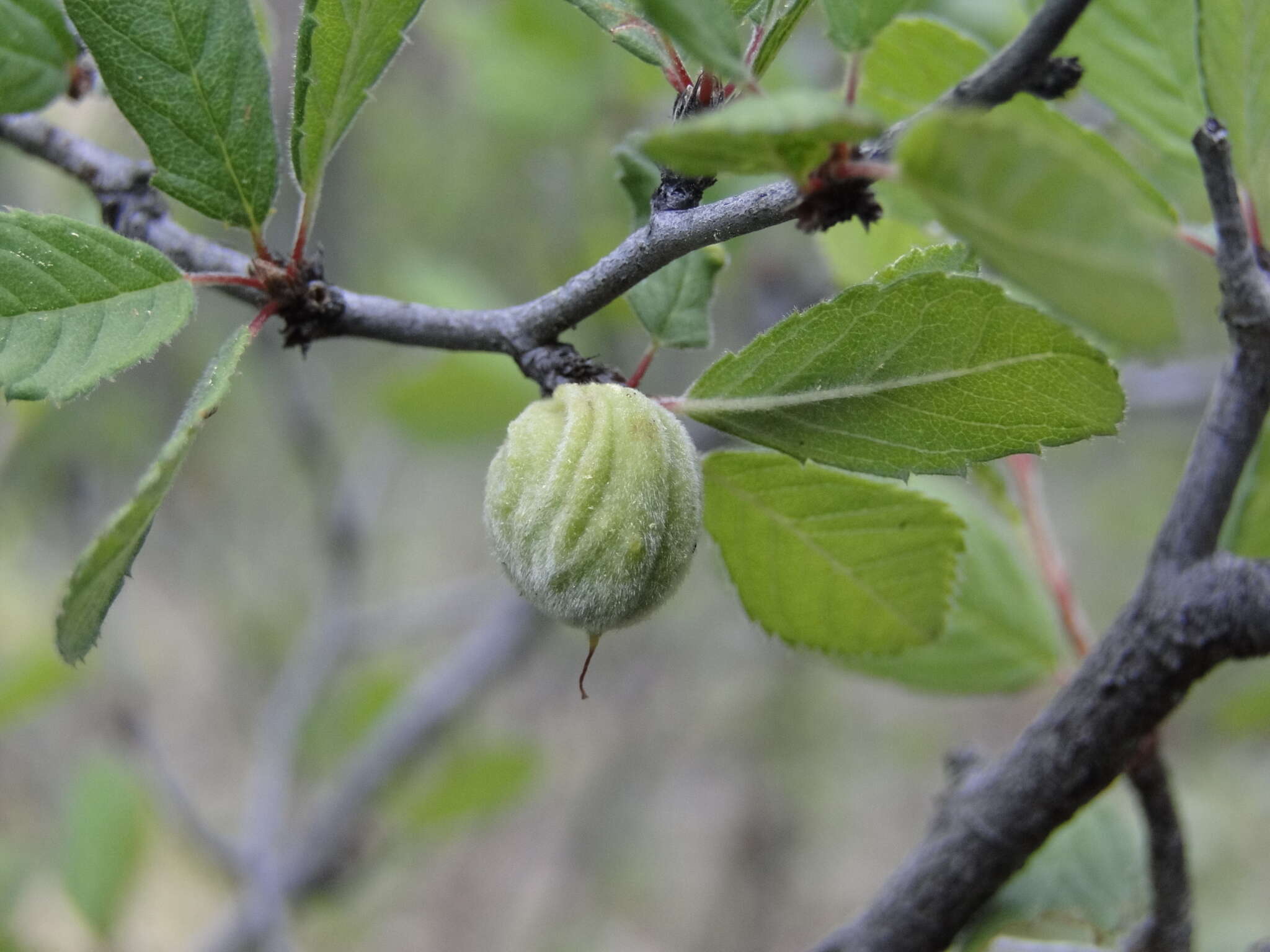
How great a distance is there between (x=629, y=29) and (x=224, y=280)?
1.15 feet

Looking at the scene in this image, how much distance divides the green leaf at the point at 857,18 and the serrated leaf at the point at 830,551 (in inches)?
12.3

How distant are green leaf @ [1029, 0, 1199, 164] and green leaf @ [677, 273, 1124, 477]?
43 cm

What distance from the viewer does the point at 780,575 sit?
2.98 feet

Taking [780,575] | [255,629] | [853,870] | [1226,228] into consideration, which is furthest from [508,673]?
[853,870]

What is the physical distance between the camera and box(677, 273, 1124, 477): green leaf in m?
0.60

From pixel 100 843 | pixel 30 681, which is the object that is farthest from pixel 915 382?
pixel 100 843

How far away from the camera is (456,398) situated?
7.82ft

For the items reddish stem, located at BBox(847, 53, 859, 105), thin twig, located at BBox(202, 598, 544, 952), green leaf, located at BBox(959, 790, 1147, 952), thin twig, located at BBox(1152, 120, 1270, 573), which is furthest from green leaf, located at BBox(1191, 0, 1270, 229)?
thin twig, located at BBox(202, 598, 544, 952)

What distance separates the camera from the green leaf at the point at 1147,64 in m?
0.90

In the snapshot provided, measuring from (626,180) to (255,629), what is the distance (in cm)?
416

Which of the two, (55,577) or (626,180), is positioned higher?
(626,180)

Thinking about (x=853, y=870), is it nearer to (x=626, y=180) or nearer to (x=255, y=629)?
(x=255, y=629)

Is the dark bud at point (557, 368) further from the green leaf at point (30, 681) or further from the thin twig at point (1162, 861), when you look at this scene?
the green leaf at point (30, 681)

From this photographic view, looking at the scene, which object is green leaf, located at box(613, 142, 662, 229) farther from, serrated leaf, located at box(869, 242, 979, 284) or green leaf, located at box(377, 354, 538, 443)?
green leaf, located at box(377, 354, 538, 443)
